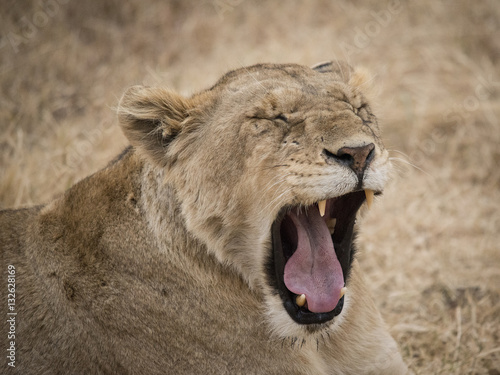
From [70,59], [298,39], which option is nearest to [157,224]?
[70,59]

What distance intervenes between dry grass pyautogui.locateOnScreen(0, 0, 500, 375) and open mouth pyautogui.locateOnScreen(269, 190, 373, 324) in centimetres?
28

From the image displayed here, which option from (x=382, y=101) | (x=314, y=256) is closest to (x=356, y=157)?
(x=314, y=256)

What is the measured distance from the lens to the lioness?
2805mm

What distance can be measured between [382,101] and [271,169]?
207 inches

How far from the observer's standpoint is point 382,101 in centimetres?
765

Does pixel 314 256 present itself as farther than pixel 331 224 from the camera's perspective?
No

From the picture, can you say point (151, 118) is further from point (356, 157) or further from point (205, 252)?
point (356, 157)

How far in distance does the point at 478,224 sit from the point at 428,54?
11.5 feet

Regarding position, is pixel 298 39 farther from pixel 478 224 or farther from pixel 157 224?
pixel 157 224

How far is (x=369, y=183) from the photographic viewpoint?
2.61m

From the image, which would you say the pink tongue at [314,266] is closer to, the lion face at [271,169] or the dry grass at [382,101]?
the lion face at [271,169]

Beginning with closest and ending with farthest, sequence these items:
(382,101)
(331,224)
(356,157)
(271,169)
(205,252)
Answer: (356,157)
(271,169)
(205,252)
(331,224)
(382,101)

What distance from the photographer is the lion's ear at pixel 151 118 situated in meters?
2.91

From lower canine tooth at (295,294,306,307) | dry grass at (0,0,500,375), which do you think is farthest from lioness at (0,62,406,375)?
dry grass at (0,0,500,375)
